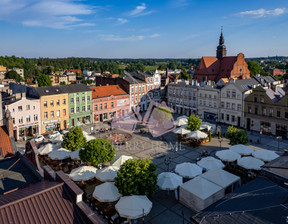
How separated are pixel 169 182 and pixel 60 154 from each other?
15259mm

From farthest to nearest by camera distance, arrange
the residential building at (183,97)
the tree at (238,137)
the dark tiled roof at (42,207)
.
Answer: the residential building at (183,97)
the tree at (238,137)
the dark tiled roof at (42,207)

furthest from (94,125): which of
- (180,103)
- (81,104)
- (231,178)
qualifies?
(231,178)

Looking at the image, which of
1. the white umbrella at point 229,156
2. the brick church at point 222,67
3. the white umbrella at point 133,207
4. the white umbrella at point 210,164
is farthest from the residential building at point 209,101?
the white umbrella at point 133,207

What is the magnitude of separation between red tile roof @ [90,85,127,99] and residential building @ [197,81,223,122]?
62.3ft

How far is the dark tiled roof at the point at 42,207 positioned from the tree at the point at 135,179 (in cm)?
946

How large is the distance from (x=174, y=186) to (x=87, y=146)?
10.7 meters

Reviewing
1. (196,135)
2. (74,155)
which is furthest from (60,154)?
(196,135)

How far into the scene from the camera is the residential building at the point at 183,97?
200ft

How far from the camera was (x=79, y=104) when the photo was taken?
5272 centimetres

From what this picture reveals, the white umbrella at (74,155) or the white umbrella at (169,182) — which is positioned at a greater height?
the white umbrella at (74,155)

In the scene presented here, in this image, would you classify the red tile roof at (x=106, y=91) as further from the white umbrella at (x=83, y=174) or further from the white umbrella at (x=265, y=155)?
the white umbrella at (x=265, y=155)

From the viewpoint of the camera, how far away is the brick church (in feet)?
233

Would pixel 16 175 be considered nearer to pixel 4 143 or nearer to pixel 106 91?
pixel 4 143

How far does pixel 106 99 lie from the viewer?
189ft
